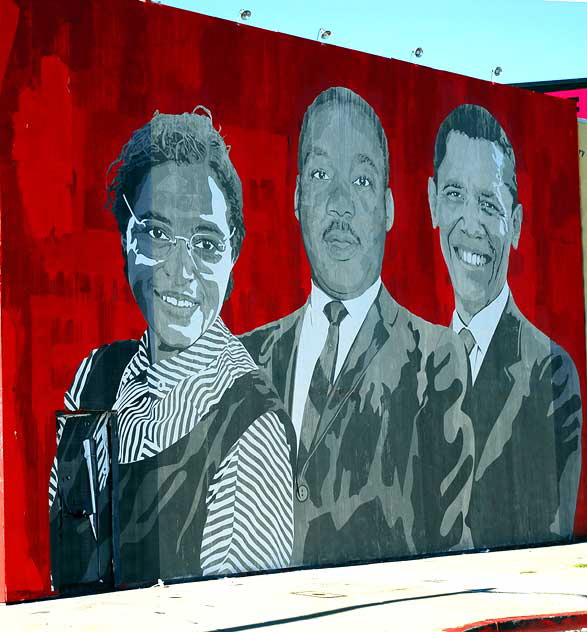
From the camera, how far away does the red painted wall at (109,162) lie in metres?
15.9

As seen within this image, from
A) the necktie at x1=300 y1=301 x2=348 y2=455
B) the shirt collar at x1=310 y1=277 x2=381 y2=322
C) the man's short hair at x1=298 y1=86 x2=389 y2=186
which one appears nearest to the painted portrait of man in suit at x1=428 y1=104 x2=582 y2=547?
the man's short hair at x1=298 y1=86 x2=389 y2=186

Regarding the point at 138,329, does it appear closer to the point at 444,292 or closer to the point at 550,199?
the point at 444,292

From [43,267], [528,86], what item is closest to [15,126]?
[43,267]

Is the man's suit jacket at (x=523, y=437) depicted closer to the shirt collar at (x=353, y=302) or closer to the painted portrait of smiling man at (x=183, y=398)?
the shirt collar at (x=353, y=302)

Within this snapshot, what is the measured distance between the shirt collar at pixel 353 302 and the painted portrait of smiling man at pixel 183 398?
146cm

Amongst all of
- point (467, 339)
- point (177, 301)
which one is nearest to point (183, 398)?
point (177, 301)

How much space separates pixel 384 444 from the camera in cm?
1989

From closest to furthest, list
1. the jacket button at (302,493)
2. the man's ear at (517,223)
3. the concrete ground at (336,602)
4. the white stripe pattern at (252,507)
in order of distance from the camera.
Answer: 1. the concrete ground at (336,602)
2. the white stripe pattern at (252,507)
3. the jacket button at (302,493)
4. the man's ear at (517,223)

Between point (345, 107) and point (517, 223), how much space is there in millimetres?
4199

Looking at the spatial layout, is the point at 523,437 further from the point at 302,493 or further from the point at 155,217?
the point at 155,217

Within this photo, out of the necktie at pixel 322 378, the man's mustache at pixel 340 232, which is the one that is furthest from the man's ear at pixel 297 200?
the necktie at pixel 322 378

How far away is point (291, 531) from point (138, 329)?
3.68 m

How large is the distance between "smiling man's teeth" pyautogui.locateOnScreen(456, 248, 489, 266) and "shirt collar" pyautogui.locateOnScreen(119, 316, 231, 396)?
5045mm

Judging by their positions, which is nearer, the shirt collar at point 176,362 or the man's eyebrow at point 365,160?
the shirt collar at point 176,362
